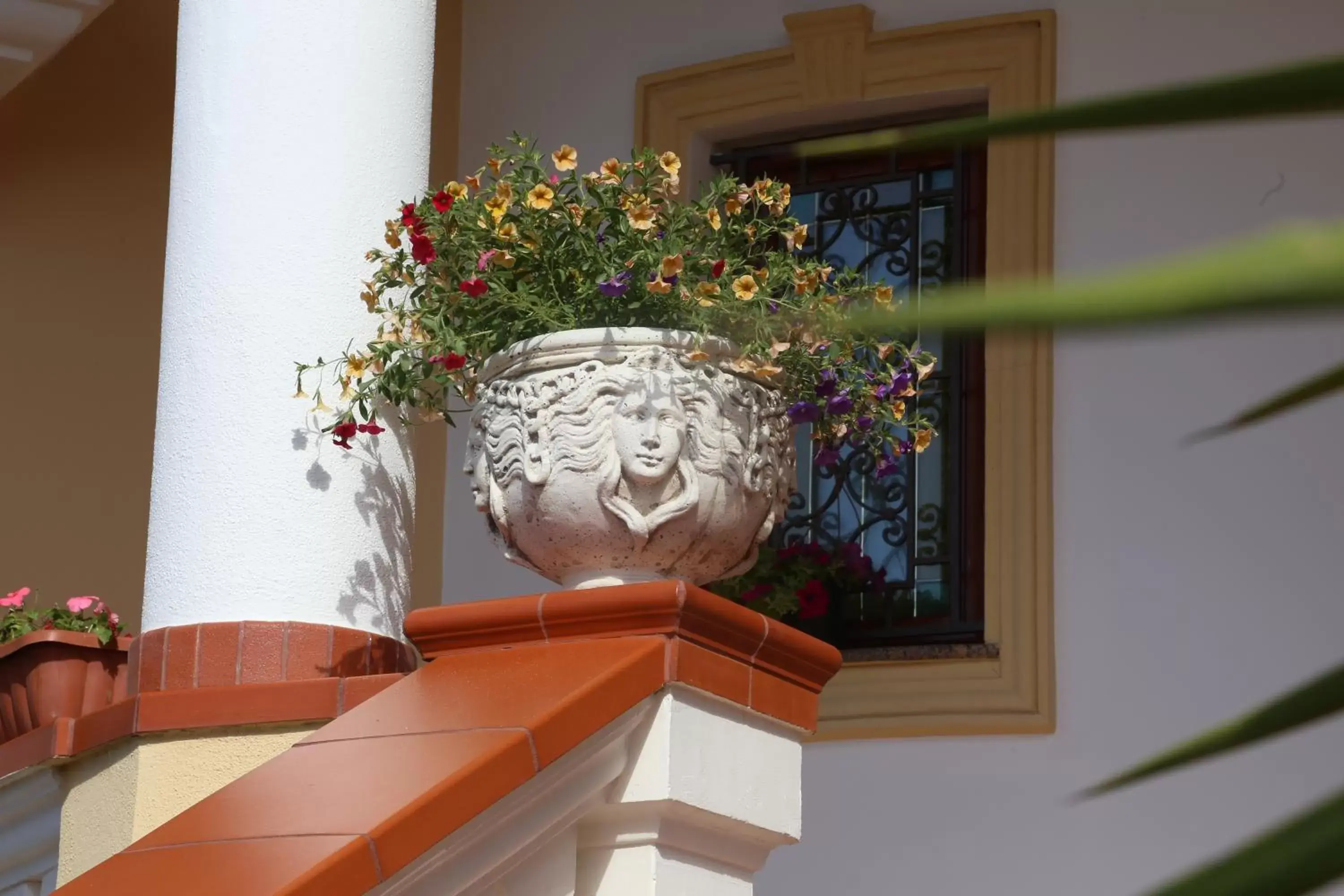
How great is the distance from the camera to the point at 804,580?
17.7 feet

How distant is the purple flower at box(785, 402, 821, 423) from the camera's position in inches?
116

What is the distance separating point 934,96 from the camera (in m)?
5.73

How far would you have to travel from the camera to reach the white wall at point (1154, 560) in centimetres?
494

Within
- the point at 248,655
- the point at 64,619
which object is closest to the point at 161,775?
the point at 248,655

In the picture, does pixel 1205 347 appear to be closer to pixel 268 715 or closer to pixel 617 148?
pixel 617 148

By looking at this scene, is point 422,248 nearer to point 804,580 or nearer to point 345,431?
point 345,431

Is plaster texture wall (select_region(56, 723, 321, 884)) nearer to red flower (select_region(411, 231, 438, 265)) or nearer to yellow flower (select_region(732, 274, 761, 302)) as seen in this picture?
red flower (select_region(411, 231, 438, 265))

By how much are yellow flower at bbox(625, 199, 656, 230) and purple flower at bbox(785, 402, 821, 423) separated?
1.19ft

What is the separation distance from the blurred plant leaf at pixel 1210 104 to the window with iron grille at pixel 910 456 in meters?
4.99

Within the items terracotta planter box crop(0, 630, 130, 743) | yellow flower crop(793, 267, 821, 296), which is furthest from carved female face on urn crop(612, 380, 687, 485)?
terracotta planter box crop(0, 630, 130, 743)

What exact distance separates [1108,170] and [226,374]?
3080mm

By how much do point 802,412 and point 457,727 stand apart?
36.0 inches

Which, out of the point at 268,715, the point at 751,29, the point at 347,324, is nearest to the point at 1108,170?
the point at 751,29

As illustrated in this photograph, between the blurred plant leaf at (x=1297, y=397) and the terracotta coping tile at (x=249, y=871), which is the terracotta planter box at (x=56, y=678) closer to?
the terracotta coping tile at (x=249, y=871)
